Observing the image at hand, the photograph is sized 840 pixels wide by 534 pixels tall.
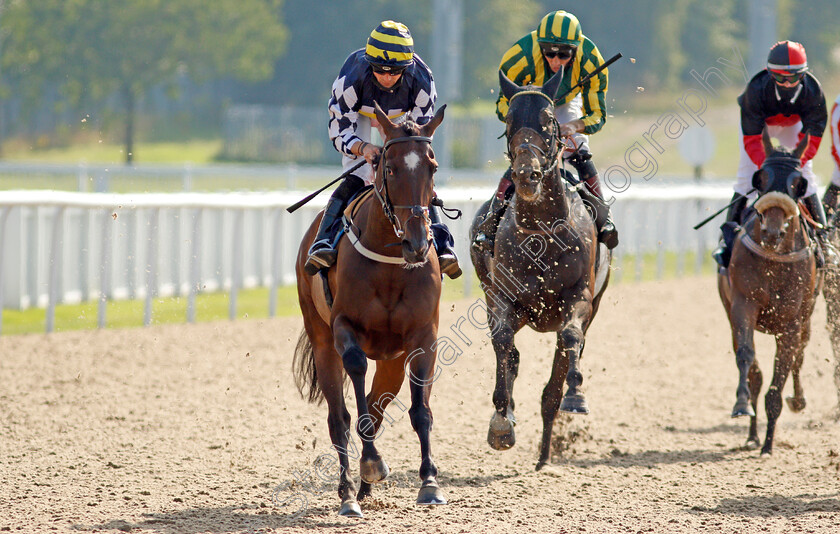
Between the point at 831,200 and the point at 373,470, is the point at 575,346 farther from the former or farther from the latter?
the point at 831,200

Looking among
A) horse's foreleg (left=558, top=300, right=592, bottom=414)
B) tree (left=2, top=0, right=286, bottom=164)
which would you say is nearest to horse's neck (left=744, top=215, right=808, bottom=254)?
horse's foreleg (left=558, top=300, right=592, bottom=414)

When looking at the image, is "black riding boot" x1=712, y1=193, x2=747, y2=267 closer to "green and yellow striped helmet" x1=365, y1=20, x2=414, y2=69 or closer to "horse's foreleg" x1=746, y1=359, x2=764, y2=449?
"horse's foreleg" x1=746, y1=359, x2=764, y2=449

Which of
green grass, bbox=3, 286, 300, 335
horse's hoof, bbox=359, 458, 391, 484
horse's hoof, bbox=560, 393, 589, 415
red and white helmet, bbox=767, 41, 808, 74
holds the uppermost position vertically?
red and white helmet, bbox=767, 41, 808, 74

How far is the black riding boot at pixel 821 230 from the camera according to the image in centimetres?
723

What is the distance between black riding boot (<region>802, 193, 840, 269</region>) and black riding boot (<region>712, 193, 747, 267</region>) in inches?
15.9

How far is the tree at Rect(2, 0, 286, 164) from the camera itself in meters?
31.4

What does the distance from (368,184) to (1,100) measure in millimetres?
31049

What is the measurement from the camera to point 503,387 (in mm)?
6004

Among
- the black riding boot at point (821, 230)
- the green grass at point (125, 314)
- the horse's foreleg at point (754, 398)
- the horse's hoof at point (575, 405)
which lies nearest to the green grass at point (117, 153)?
the green grass at point (125, 314)

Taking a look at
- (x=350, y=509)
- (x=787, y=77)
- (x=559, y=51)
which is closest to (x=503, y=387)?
(x=350, y=509)

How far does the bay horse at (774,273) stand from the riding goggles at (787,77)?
1.35 ft

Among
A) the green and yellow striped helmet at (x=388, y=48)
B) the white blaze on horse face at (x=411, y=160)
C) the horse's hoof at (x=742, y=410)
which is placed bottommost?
the horse's hoof at (x=742, y=410)

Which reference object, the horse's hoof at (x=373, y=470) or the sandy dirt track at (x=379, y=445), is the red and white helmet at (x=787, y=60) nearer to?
the sandy dirt track at (x=379, y=445)

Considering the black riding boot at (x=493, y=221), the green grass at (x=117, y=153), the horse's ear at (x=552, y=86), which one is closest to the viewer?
the horse's ear at (x=552, y=86)
